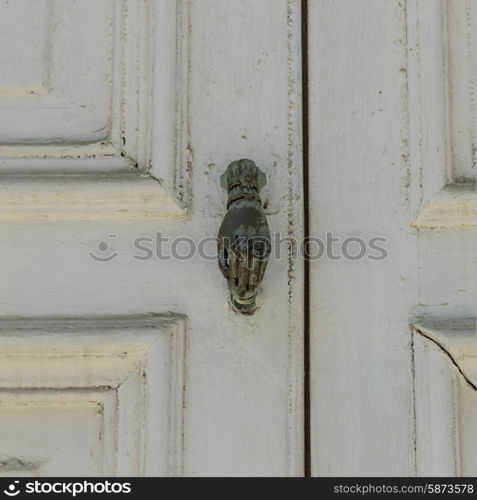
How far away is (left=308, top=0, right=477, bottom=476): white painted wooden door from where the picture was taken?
0.52m

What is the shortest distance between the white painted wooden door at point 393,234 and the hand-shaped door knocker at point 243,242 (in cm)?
7

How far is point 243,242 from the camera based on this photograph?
18.4 inches

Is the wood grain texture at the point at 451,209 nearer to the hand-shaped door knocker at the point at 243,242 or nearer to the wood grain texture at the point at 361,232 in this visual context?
the wood grain texture at the point at 361,232

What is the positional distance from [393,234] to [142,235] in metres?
0.20

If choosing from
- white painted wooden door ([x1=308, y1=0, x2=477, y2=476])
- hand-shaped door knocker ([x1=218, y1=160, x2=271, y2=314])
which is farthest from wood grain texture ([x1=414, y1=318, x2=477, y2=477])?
hand-shaped door knocker ([x1=218, y1=160, x2=271, y2=314])

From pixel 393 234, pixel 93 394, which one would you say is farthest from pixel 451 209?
pixel 93 394

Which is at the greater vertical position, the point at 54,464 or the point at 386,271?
the point at 386,271

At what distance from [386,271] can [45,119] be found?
11.8 inches

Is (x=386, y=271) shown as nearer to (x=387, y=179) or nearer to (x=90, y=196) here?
(x=387, y=179)

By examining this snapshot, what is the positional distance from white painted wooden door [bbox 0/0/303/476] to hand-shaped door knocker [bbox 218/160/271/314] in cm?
4

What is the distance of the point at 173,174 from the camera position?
1.77 ft

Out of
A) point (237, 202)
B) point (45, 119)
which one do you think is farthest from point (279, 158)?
point (45, 119)

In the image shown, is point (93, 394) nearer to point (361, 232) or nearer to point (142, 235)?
point (142, 235)

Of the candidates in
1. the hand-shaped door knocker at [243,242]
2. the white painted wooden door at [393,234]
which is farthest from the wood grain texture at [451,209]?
the hand-shaped door knocker at [243,242]
